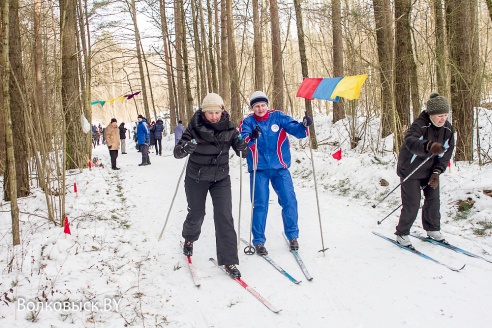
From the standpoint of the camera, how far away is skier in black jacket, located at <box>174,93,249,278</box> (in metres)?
3.92

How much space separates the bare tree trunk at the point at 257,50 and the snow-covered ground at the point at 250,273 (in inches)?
302

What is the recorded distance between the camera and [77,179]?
8.30 metres

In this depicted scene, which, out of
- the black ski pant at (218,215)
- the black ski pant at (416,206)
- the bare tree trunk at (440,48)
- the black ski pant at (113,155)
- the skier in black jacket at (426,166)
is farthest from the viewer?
the black ski pant at (113,155)

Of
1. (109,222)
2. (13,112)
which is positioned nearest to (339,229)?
(109,222)

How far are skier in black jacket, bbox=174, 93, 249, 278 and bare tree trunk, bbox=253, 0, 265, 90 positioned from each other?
937 cm

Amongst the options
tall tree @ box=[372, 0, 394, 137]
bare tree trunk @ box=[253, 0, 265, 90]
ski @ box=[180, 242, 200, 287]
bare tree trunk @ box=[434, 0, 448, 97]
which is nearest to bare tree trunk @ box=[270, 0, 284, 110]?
bare tree trunk @ box=[253, 0, 265, 90]

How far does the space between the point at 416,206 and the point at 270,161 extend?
1.88 metres

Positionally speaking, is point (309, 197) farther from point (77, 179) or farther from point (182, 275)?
point (77, 179)

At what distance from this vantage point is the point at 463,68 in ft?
23.1

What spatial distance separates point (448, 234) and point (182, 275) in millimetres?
3531

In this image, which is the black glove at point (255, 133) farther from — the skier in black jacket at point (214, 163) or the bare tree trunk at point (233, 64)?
the bare tree trunk at point (233, 64)

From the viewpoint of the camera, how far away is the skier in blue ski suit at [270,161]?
14.8ft

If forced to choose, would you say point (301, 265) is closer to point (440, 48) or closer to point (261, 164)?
point (261, 164)

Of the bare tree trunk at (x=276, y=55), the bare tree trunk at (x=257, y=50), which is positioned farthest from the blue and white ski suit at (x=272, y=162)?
the bare tree trunk at (x=257, y=50)
